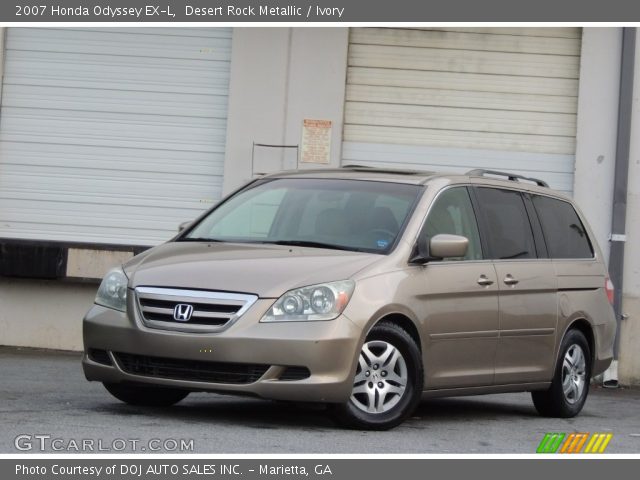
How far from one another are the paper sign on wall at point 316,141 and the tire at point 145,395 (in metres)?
6.71

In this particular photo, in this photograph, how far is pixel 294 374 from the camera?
816cm

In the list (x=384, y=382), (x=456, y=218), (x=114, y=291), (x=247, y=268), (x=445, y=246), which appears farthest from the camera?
(x=456, y=218)

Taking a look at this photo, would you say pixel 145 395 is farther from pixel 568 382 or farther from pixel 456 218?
pixel 568 382

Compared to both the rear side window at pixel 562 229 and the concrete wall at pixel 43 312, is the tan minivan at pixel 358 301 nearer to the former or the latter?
the rear side window at pixel 562 229

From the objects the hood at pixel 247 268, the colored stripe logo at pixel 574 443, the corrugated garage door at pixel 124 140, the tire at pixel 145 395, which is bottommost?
the colored stripe logo at pixel 574 443

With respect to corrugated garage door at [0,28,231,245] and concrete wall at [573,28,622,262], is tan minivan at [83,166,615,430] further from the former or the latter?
corrugated garage door at [0,28,231,245]

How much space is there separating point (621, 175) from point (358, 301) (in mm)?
8072

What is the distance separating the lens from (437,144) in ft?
52.5

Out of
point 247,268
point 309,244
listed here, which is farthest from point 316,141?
point 247,268

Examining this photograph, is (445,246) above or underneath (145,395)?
above

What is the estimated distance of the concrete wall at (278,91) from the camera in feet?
51.6

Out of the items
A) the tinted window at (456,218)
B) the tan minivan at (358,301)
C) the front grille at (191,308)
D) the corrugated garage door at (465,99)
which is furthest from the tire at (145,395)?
the corrugated garage door at (465,99)
